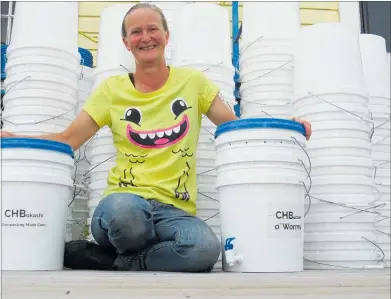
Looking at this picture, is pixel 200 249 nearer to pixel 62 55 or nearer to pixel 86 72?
pixel 62 55

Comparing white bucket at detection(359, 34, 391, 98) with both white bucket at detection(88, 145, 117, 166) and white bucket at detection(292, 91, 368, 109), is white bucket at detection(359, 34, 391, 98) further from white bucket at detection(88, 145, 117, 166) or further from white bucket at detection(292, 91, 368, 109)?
white bucket at detection(88, 145, 117, 166)

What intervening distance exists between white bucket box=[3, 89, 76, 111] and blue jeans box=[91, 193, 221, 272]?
0.75 metres

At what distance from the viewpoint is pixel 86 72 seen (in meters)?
3.09

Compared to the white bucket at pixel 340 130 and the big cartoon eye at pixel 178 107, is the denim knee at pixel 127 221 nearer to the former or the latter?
the big cartoon eye at pixel 178 107

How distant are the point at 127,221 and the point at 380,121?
1.65m

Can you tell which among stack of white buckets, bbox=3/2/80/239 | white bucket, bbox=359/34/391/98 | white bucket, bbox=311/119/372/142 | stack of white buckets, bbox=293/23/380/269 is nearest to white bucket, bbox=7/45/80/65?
A: stack of white buckets, bbox=3/2/80/239

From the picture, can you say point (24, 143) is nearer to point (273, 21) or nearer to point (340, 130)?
point (340, 130)

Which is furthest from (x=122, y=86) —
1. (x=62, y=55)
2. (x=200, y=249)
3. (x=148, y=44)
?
(x=200, y=249)

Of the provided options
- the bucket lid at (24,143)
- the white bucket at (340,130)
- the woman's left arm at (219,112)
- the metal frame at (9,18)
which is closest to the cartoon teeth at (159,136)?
the woman's left arm at (219,112)

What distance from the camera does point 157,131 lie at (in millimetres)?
2340

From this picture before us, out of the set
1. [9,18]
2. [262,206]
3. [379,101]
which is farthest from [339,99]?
[9,18]

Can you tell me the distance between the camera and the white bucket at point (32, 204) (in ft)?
6.51

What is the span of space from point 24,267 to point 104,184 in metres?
0.75

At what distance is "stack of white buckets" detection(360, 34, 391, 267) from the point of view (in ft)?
9.10
